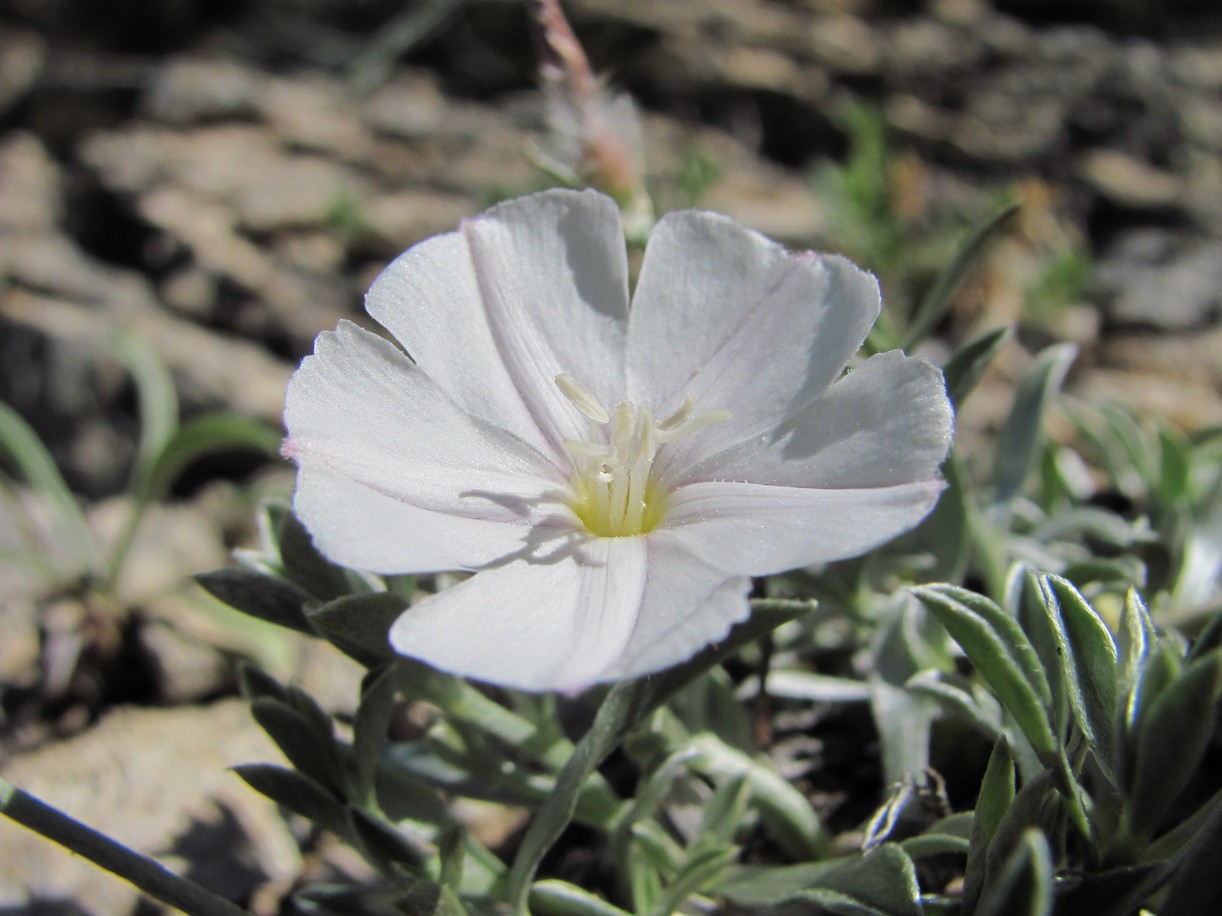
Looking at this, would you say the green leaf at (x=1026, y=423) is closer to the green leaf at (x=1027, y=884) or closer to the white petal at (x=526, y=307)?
the white petal at (x=526, y=307)

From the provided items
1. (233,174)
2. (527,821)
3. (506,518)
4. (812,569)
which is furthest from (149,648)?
(233,174)

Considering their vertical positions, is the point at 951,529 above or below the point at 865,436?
below

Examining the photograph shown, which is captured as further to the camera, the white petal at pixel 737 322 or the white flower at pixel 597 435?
the white petal at pixel 737 322

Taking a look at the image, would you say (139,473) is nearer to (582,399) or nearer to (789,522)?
(582,399)

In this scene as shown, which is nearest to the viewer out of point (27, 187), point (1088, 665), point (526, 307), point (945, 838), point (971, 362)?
point (1088, 665)

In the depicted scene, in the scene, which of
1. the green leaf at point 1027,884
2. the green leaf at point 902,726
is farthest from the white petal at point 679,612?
the green leaf at point 902,726

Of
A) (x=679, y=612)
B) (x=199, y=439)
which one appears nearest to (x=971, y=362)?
(x=679, y=612)
